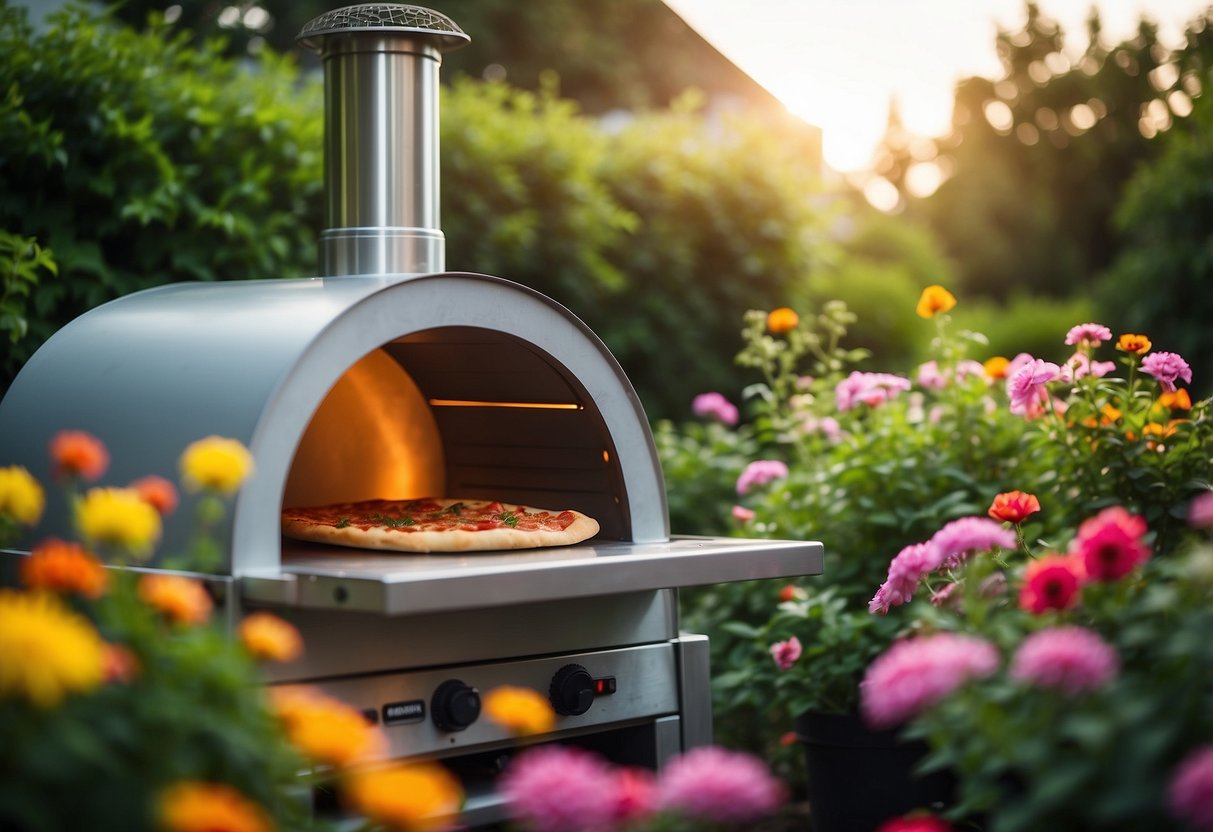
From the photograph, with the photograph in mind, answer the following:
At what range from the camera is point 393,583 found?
7.22ft

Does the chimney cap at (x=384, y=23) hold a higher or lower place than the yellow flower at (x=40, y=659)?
higher

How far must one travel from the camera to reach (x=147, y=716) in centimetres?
161

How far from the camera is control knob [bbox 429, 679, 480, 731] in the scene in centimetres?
266

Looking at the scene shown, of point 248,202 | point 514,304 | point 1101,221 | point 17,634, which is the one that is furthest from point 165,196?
point 1101,221

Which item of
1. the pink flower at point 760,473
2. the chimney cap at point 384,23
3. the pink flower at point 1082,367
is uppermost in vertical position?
the chimney cap at point 384,23

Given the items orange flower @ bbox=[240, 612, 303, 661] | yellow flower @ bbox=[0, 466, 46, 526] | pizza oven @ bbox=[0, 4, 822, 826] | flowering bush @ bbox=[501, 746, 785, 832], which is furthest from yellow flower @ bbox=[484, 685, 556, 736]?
yellow flower @ bbox=[0, 466, 46, 526]

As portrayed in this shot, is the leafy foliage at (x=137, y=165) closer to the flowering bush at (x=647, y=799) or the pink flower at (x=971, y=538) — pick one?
the flowering bush at (x=647, y=799)

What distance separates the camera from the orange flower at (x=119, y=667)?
1659 millimetres

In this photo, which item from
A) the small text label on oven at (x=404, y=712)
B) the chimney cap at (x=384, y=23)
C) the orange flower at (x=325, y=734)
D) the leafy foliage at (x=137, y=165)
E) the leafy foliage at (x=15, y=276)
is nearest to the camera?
the orange flower at (x=325, y=734)

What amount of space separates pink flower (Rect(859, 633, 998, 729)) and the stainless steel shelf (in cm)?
83

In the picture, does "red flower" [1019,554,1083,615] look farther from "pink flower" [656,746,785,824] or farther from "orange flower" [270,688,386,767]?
"orange flower" [270,688,386,767]

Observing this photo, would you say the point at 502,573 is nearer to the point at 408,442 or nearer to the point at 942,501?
the point at 408,442

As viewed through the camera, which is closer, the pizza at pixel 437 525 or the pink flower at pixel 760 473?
the pizza at pixel 437 525

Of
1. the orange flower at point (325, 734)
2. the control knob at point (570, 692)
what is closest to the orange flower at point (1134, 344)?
the control knob at point (570, 692)
